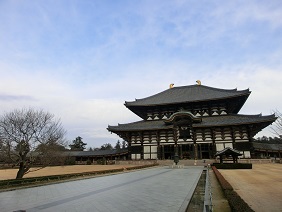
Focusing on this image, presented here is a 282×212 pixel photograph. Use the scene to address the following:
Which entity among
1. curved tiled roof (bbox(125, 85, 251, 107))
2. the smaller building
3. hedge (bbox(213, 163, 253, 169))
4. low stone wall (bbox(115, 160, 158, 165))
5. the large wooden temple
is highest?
curved tiled roof (bbox(125, 85, 251, 107))

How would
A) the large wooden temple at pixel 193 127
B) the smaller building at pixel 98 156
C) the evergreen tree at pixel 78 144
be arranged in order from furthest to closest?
the evergreen tree at pixel 78 144
the smaller building at pixel 98 156
the large wooden temple at pixel 193 127

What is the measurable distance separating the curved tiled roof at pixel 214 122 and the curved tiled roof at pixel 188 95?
13.1 ft

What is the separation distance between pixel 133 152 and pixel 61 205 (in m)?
37.5

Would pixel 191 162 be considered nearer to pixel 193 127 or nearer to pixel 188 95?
pixel 193 127

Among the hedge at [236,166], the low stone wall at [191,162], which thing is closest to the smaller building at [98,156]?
the low stone wall at [191,162]

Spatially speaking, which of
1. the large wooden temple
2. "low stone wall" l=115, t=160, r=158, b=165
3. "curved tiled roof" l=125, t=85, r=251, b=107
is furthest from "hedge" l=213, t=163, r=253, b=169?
"curved tiled roof" l=125, t=85, r=251, b=107

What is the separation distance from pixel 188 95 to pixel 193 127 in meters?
10.9

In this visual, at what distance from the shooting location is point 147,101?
53188 mm

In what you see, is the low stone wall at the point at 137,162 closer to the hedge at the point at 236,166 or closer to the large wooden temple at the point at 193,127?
the large wooden temple at the point at 193,127

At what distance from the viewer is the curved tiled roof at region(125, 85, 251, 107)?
4556cm

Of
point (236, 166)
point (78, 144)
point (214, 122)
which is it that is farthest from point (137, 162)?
point (78, 144)

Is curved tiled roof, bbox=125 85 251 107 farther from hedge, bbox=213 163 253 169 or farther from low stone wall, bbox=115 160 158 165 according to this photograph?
hedge, bbox=213 163 253 169

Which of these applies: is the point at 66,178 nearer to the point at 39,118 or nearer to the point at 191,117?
the point at 39,118

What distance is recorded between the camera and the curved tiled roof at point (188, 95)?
1794 inches
